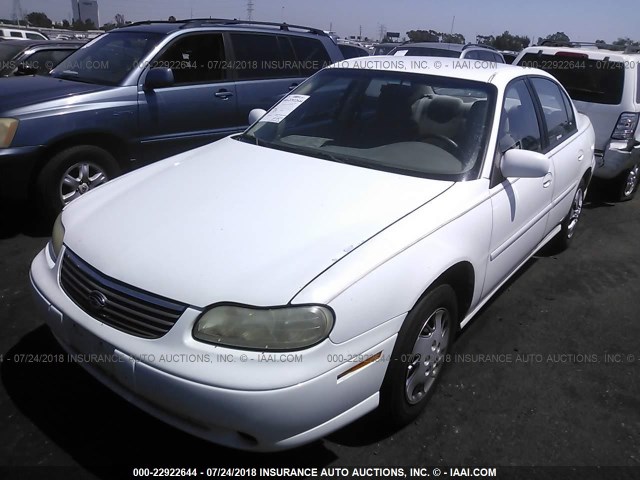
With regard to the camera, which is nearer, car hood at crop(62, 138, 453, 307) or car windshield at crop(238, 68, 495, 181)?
car hood at crop(62, 138, 453, 307)

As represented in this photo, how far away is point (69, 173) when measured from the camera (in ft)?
15.0

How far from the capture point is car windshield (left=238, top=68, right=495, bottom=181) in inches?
112

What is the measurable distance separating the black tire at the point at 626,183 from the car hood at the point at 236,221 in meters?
4.69

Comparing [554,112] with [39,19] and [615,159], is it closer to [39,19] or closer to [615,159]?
[615,159]

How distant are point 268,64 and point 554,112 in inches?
133

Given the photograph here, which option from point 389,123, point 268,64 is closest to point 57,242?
point 389,123

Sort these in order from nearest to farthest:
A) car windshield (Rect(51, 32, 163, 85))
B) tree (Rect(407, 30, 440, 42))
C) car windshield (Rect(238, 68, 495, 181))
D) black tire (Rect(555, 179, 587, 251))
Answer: car windshield (Rect(238, 68, 495, 181)), black tire (Rect(555, 179, 587, 251)), car windshield (Rect(51, 32, 163, 85)), tree (Rect(407, 30, 440, 42))

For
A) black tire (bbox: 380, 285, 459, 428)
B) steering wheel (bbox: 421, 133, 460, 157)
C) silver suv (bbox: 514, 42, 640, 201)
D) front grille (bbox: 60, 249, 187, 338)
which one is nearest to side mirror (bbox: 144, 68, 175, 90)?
steering wheel (bbox: 421, 133, 460, 157)

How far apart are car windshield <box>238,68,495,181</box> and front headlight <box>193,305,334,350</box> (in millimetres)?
1183

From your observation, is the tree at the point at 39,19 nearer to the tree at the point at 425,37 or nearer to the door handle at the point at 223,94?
the tree at the point at 425,37

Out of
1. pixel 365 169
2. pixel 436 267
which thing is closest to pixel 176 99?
pixel 365 169

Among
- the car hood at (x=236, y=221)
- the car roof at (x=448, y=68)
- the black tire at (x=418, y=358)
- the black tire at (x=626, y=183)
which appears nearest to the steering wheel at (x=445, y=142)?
the car hood at (x=236, y=221)

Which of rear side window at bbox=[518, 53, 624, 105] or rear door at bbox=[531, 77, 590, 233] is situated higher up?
A: rear side window at bbox=[518, 53, 624, 105]

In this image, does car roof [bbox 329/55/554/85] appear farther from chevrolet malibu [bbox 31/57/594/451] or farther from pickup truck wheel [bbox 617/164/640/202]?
pickup truck wheel [bbox 617/164/640/202]
